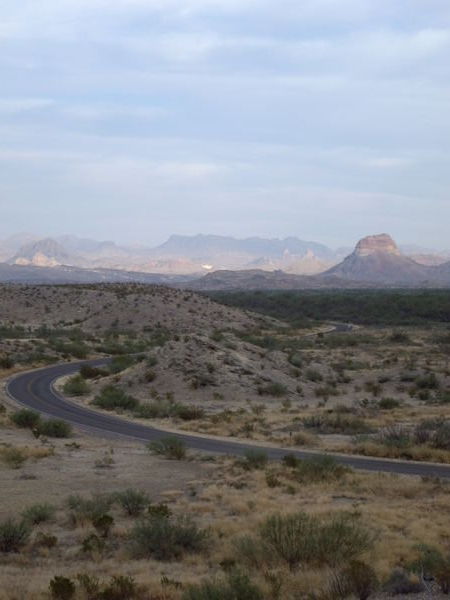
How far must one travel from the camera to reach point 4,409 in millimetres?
37219

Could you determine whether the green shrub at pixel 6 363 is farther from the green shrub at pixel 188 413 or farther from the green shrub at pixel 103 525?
the green shrub at pixel 103 525

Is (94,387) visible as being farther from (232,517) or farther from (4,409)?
(232,517)

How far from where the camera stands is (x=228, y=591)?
9.83m

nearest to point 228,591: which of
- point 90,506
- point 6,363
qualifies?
point 90,506

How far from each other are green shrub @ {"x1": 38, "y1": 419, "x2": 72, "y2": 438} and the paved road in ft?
5.16

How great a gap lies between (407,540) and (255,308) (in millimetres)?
129106

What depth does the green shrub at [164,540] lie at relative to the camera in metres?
13.9

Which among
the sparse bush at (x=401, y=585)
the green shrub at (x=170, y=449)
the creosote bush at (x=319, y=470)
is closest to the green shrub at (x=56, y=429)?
the green shrub at (x=170, y=449)

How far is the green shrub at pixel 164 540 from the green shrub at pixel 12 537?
2181 millimetres

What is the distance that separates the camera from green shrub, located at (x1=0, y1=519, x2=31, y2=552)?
14336 millimetres

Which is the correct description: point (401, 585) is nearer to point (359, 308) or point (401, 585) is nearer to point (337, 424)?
point (337, 424)

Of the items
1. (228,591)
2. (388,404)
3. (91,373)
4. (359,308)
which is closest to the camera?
(228,591)

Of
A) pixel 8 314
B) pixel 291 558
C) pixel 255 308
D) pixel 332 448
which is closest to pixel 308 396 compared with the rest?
pixel 332 448

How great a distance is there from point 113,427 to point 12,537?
1982 centimetres
